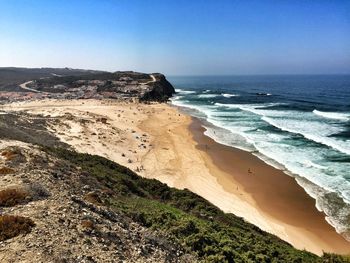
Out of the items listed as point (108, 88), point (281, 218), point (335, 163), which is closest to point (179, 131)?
point (335, 163)

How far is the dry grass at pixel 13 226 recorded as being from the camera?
1100cm

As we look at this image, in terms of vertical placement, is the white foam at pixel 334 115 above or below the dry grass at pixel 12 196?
below

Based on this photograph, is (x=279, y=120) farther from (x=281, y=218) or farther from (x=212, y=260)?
(x=212, y=260)

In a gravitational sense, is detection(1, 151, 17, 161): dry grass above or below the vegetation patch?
above

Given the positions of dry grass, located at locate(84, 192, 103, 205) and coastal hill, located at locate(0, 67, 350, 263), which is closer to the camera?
coastal hill, located at locate(0, 67, 350, 263)

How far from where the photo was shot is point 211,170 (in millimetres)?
36250

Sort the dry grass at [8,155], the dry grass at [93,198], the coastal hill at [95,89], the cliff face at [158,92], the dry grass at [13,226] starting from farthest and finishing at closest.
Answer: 1. the cliff face at [158,92]
2. the coastal hill at [95,89]
3. the dry grass at [8,155]
4. the dry grass at [93,198]
5. the dry grass at [13,226]

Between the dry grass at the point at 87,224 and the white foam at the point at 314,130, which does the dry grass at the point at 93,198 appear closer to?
the dry grass at the point at 87,224

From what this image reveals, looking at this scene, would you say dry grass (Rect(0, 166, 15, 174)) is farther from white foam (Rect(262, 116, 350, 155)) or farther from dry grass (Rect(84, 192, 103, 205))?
white foam (Rect(262, 116, 350, 155))

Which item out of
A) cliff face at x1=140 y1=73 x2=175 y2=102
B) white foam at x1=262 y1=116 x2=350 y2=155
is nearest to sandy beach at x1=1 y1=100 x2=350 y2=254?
white foam at x1=262 y1=116 x2=350 y2=155

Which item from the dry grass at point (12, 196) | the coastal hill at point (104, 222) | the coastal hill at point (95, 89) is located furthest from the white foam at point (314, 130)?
the coastal hill at point (95, 89)

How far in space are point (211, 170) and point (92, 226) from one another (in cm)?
2454

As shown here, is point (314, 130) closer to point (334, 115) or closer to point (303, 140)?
point (303, 140)

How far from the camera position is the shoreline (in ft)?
76.4
